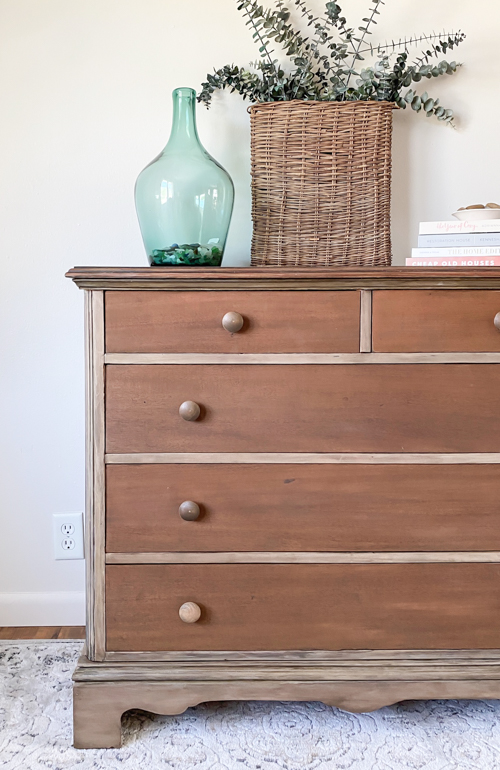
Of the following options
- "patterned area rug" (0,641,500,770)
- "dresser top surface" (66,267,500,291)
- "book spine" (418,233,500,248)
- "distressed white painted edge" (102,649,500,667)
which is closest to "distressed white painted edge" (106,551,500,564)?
"distressed white painted edge" (102,649,500,667)

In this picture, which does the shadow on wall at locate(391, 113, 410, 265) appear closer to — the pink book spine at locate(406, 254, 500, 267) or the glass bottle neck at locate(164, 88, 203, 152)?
the pink book spine at locate(406, 254, 500, 267)

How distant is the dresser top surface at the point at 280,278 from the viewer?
3.64 feet

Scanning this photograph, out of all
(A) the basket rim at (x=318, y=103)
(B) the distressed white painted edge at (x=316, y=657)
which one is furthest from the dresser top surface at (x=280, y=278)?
(B) the distressed white painted edge at (x=316, y=657)

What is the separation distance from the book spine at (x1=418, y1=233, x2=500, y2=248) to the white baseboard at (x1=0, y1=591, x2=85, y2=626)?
4.16ft

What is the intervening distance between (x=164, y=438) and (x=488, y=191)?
1112mm

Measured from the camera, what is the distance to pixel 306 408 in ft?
3.79

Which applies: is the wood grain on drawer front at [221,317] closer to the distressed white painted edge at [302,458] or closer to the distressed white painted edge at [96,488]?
the distressed white painted edge at [96,488]

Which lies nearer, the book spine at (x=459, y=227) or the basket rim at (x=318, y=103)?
the book spine at (x=459, y=227)

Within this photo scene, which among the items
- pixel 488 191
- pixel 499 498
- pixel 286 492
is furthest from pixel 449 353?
pixel 488 191

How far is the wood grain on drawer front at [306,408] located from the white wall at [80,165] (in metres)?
0.55

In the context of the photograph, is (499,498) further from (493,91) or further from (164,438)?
(493,91)

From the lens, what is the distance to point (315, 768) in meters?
1.12

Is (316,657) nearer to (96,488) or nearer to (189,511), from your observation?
(189,511)

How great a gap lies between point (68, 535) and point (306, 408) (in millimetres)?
859
